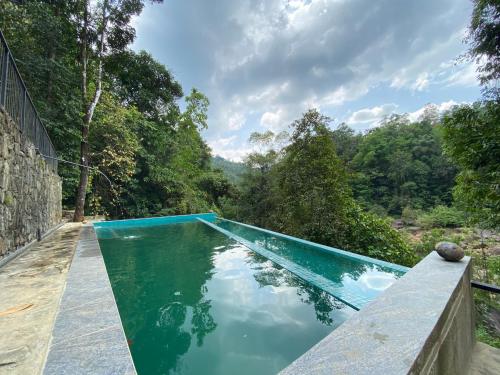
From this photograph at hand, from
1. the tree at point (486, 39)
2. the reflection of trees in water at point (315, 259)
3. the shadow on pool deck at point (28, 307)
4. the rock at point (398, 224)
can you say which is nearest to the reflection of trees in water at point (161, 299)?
the shadow on pool deck at point (28, 307)

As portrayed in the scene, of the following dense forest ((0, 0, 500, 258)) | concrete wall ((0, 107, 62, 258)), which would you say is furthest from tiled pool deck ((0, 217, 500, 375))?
dense forest ((0, 0, 500, 258))

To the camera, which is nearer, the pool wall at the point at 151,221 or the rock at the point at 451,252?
the rock at the point at 451,252

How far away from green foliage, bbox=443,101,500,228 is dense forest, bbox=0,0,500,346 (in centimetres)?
2

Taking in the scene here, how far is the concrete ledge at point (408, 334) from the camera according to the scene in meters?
0.78

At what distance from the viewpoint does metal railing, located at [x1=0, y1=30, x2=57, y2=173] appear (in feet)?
9.06

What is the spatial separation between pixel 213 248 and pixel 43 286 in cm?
412

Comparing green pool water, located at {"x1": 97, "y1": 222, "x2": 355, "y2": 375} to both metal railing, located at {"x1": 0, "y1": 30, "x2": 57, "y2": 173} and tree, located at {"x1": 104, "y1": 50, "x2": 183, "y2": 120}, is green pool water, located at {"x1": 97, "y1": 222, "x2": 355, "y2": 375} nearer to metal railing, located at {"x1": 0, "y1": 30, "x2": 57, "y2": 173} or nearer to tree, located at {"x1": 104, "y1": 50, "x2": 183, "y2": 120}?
metal railing, located at {"x1": 0, "y1": 30, "x2": 57, "y2": 173}

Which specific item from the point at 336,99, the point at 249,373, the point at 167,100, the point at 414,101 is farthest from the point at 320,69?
the point at 414,101

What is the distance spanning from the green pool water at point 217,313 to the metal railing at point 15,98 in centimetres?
263

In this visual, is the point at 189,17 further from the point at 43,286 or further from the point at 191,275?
the point at 43,286

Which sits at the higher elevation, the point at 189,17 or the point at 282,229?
the point at 189,17

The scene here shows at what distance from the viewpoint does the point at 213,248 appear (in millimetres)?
5961

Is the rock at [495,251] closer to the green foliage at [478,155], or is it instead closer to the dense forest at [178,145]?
the dense forest at [178,145]

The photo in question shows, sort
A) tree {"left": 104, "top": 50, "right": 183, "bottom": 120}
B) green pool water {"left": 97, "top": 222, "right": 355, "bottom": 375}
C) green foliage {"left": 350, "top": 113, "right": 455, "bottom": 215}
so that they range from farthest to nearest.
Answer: green foliage {"left": 350, "top": 113, "right": 455, "bottom": 215}
tree {"left": 104, "top": 50, "right": 183, "bottom": 120}
green pool water {"left": 97, "top": 222, "right": 355, "bottom": 375}
